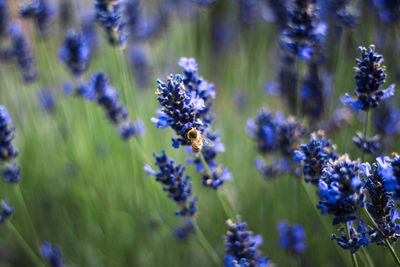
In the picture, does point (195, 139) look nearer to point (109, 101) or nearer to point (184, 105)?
point (184, 105)

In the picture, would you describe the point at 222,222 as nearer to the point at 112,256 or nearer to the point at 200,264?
the point at 200,264

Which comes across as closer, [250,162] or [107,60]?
[250,162]

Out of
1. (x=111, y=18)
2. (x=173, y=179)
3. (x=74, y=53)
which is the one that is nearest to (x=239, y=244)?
(x=173, y=179)

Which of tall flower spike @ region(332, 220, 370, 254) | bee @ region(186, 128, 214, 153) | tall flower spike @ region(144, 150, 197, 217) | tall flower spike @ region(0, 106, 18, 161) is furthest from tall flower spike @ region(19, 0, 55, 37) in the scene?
tall flower spike @ region(332, 220, 370, 254)

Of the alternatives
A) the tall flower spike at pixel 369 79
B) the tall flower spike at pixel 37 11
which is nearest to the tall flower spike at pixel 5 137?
the tall flower spike at pixel 37 11

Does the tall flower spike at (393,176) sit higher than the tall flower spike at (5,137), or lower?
lower

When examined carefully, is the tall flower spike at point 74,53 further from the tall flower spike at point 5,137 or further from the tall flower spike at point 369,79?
the tall flower spike at point 369,79

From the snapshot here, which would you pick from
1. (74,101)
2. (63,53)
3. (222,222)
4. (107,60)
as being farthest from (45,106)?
(222,222)
